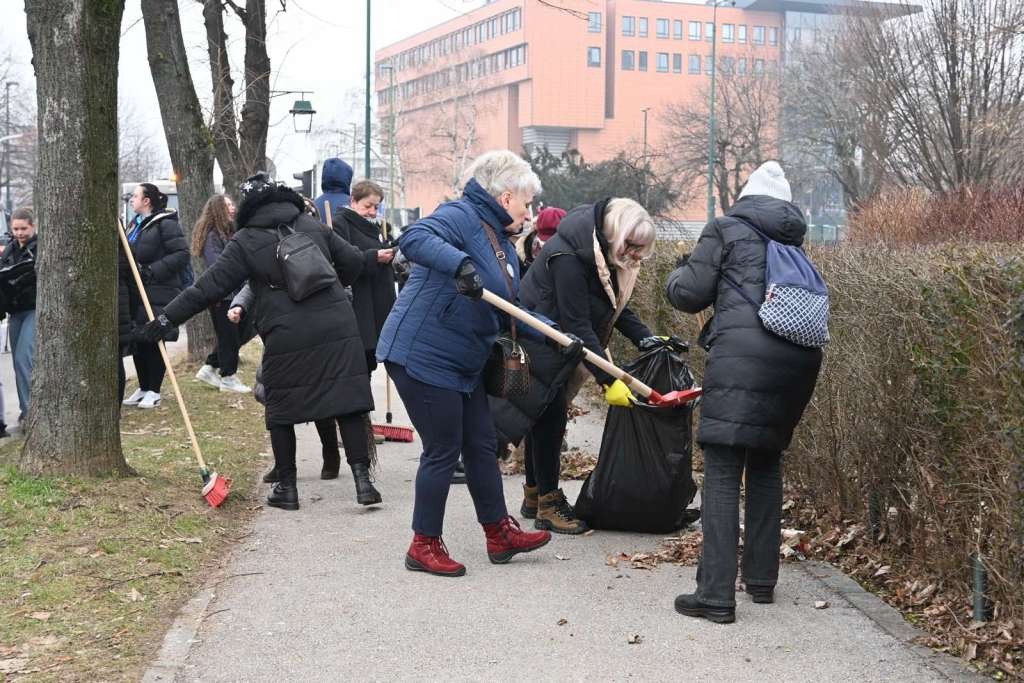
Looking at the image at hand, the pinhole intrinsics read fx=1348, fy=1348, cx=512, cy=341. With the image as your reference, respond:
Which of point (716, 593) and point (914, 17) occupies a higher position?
point (914, 17)

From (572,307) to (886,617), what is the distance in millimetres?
2134

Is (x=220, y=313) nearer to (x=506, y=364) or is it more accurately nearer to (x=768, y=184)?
(x=506, y=364)

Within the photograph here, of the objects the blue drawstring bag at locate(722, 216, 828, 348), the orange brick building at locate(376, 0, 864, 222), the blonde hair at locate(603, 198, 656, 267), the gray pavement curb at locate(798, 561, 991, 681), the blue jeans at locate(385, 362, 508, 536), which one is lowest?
the gray pavement curb at locate(798, 561, 991, 681)

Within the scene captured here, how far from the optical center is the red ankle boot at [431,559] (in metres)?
6.16

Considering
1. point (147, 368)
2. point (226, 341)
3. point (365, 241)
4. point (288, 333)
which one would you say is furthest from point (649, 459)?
point (226, 341)

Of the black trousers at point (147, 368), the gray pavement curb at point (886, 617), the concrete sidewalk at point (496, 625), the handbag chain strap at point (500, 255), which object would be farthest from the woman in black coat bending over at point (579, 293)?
the black trousers at point (147, 368)

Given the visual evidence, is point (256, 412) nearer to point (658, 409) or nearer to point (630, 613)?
point (658, 409)

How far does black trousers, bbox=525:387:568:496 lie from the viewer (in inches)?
281

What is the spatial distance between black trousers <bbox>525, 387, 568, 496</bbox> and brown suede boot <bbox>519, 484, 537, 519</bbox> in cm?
24

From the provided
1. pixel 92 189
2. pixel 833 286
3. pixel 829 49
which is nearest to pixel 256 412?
pixel 92 189

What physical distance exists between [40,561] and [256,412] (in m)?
6.03

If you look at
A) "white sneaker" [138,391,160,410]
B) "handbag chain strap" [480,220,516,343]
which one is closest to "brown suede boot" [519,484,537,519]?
"handbag chain strap" [480,220,516,343]

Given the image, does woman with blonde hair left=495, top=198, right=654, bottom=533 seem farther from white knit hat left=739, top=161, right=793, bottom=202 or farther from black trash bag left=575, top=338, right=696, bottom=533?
white knit hat left=739, top=161, right=793, bottom=202

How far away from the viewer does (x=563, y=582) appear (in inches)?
239
